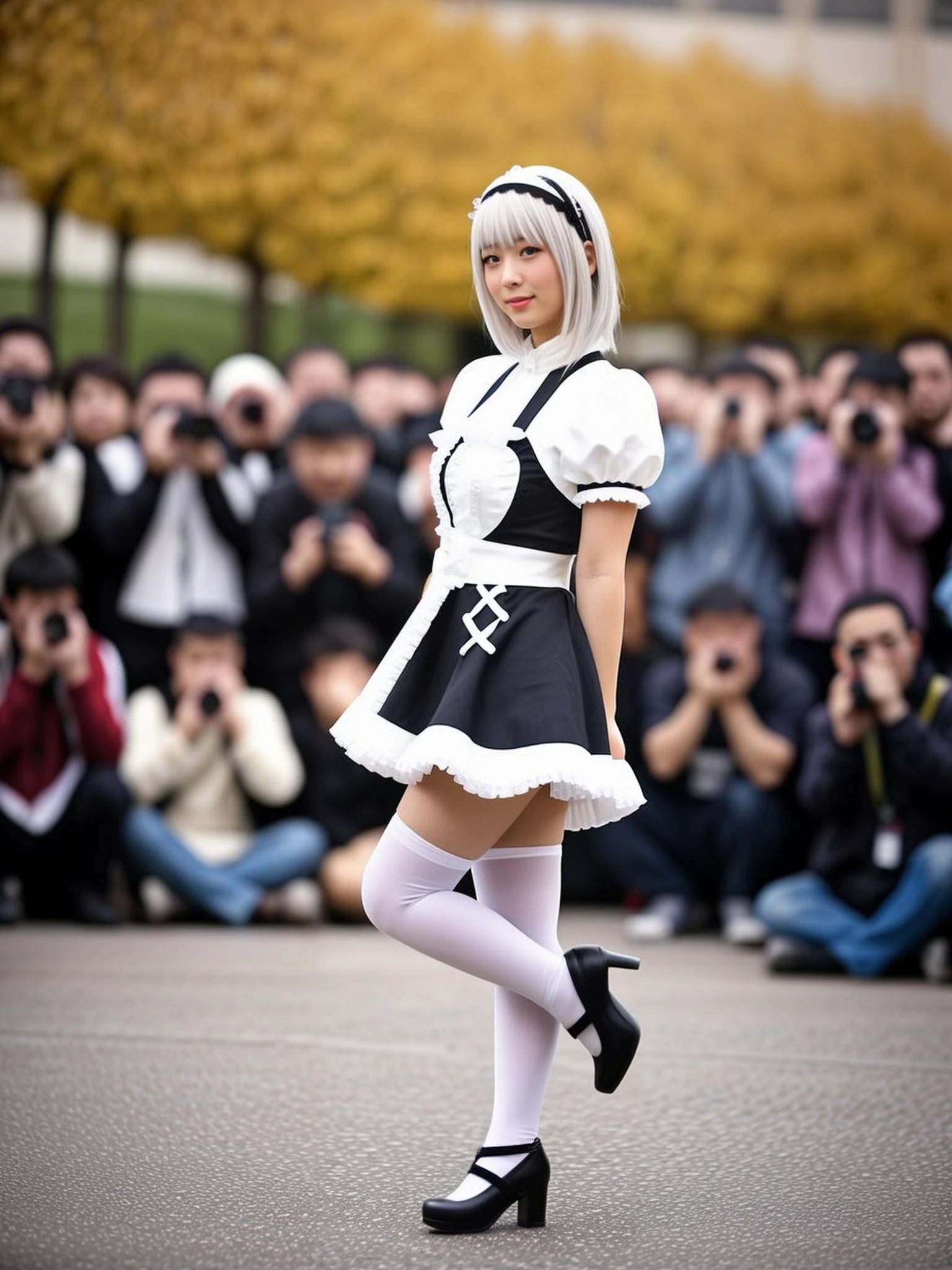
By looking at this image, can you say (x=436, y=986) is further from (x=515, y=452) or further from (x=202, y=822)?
(x=515, y=452)

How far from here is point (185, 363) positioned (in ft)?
25.5

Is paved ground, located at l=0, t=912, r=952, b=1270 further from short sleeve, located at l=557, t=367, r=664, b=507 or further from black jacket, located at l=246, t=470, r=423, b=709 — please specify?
black jacket, located at l=246, t=470, r=423, b=709

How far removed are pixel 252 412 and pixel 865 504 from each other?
2.56 meters

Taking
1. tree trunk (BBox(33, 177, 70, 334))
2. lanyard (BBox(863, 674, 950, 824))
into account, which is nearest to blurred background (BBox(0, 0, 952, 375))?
tree trunk (BBox(33, 177, 70, 334))

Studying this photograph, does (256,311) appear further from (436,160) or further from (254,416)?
(254,416)

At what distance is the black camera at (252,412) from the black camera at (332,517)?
2.18ft

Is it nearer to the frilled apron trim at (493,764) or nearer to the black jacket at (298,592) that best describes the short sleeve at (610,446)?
the frilled apron trim at (493,764)

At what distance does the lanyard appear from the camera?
591cm

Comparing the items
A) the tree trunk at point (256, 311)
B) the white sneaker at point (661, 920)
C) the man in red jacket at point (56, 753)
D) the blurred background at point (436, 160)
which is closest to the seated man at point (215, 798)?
the man in red jacket at point (56, 753)

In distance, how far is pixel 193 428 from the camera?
7062 millimetres

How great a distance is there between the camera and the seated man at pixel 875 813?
5.75 metres

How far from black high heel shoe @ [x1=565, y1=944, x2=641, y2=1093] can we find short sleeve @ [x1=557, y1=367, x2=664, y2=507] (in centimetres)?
75

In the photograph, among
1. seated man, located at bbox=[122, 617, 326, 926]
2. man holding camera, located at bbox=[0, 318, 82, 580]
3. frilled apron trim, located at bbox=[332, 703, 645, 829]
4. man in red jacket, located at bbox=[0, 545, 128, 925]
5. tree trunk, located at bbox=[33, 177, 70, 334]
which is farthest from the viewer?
tree trunk, located at bbox=[33, 177, 70, 334]

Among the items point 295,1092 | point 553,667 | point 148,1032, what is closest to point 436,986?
point 148,1032
